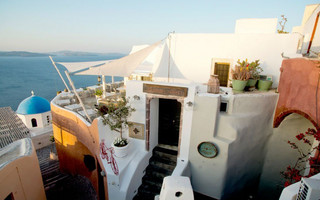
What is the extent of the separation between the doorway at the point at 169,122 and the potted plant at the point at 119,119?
174 cm

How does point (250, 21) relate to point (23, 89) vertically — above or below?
above

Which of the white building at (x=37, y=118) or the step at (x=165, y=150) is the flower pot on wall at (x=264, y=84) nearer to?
the step at (x=165, y=150)

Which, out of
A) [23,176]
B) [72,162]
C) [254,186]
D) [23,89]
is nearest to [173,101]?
[254,186]

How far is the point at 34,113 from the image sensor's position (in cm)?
1909

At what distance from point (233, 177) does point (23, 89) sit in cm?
8487

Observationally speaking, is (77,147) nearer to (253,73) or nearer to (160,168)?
(160,168)

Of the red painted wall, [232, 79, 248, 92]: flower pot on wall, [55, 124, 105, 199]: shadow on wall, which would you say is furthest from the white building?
the red painted wall

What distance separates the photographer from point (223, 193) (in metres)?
8.16

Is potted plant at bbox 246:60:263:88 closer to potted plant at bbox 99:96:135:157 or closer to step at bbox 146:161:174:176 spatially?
step at bbox 146:161:174:176

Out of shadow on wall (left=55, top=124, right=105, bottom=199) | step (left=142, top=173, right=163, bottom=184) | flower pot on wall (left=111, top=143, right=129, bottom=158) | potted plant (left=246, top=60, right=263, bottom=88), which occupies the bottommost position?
shadow on wall (left=55, top=124, right=105, bottom=199)

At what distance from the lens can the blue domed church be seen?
62.1 ft

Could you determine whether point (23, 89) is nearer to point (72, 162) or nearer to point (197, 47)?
point (72, 162)

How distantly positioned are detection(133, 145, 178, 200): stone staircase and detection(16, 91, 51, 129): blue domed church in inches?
648

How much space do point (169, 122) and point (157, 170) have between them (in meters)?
2.33
